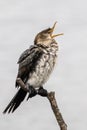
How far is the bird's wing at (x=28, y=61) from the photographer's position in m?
11.9

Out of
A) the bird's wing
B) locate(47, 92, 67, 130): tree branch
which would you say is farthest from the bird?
locate(47, 92, 67, 130): tree branch

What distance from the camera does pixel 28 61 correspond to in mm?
12102

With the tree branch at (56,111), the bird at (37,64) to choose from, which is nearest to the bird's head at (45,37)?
the bird at (37,64)

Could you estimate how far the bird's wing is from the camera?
11.9 metres

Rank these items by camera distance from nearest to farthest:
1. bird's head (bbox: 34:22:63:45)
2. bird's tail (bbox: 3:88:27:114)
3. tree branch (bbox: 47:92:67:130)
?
1. tree branch (bbox: 47:92:67:130)
2. bird's tail (bbox: 3:88:27:114)
3. bird's head (bbox: 34:22:63:45)

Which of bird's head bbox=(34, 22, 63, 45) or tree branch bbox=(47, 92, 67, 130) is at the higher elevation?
bird's head bbox=(34, 22, 63, 45)

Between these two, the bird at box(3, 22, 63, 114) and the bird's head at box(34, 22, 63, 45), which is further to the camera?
the bird's head at box(34, 22, 63, 45)

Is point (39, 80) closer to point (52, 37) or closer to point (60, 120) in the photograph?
point (52, 37)

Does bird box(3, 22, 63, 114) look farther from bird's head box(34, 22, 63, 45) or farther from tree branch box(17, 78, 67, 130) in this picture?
tree branch box(17, 78, 67, 130)

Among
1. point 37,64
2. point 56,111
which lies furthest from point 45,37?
point 56,111

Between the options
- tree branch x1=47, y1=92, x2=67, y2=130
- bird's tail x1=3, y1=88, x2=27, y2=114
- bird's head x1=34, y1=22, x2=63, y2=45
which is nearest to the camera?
tree branch x1=47, y1=92, x2=67, y2=130

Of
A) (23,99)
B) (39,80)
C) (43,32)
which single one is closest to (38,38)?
(43,32)

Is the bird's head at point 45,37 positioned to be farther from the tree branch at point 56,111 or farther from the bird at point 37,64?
the tree branch at point 56,111

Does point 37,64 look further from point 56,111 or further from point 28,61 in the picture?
point 56,111
